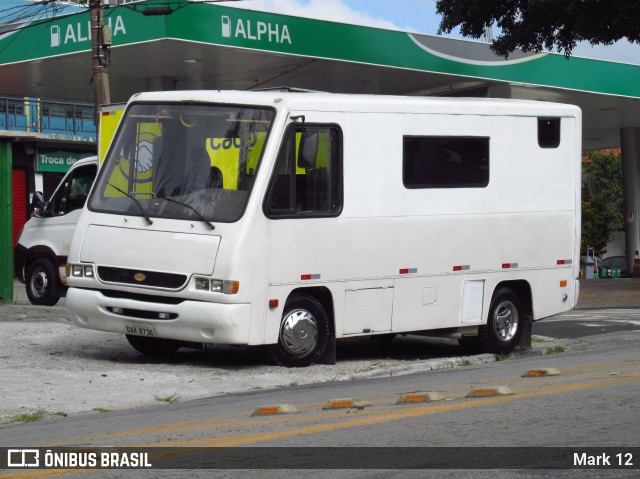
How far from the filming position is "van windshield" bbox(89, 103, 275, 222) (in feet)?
40.2

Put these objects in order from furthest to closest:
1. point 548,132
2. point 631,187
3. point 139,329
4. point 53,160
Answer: point 631,187 < point 53,160 < point 548,132 < point 139,329

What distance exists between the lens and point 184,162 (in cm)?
1250

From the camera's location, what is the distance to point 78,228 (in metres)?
12.9

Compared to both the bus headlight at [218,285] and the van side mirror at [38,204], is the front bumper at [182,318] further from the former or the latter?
the van side mirror at [38,204]

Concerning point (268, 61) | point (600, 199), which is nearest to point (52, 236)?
point (268, 61)

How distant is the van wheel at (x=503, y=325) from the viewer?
14.8 metres

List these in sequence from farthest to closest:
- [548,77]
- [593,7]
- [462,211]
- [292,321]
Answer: [548,77], [593,7], [462,211], [292,321]

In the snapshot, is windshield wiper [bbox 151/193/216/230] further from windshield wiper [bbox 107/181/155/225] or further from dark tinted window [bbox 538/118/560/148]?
dark tinted window [bbox 538/118/560/148]

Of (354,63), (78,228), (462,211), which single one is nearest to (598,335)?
(462,211)

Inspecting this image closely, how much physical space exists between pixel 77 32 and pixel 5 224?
6.22 metres

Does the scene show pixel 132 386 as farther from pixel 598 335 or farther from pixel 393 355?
pixel 598 335

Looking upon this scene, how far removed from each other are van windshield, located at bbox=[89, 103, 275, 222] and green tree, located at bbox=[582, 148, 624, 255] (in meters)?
41.7

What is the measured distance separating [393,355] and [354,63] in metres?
12.5

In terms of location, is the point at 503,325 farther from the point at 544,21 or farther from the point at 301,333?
the point at 544,21
